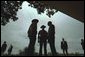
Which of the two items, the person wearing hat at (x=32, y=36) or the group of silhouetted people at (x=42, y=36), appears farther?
the group of silhouetted people at (x=42, y=36)

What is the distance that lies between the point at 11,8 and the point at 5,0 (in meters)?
1.42

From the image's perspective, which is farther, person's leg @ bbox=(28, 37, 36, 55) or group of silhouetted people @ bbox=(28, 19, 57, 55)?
group of silhouetted people @ bbox=(28, 19, 57, 55)

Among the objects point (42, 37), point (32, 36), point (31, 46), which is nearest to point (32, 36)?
point (32, 36)

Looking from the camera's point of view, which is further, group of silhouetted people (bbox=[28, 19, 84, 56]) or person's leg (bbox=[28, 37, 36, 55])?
group of silhouetted people (bbox=[28, 19, 84, 56])

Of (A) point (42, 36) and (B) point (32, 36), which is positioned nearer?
(B) point (32, 36)

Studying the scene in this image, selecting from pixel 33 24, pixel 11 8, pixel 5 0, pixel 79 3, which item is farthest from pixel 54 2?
pixel 11 8

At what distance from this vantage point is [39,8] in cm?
1761

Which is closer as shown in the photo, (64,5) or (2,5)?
(64,5)

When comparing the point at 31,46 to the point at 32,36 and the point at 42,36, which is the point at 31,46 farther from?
the point at 42,36

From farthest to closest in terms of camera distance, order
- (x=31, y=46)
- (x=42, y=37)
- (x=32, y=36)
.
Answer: (x=42, y=37) < (x=32, y=36) < (x=31, y=46)

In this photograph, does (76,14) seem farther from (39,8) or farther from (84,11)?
(39,8)

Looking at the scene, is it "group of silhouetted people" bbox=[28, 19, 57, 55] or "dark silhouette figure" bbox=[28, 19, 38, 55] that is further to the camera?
"group of silhouetted people" bbox=[28, 19, 57, 55]

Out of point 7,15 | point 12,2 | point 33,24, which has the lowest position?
point 33,24

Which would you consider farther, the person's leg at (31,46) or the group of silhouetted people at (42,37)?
the group of silhouetted people at (42,37)
